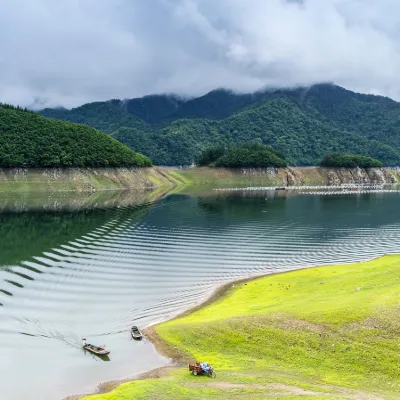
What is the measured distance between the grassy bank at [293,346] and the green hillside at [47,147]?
488 feet

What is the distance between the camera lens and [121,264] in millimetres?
51219

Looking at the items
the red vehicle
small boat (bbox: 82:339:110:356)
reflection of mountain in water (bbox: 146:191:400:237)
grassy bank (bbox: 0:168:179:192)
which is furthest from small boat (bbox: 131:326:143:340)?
grassy bank (bbox: 0:168:179:192)

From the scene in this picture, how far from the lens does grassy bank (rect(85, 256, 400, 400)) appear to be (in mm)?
21344

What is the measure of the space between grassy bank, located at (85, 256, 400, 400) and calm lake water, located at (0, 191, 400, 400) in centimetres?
310

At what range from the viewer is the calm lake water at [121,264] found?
90.4 feet

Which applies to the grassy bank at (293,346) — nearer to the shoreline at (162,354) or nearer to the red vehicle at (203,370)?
the shoreline at (162,354)

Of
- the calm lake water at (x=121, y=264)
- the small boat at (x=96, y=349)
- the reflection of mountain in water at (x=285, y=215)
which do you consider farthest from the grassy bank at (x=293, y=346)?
the reflection of mountain in water at (x=285, y=215)

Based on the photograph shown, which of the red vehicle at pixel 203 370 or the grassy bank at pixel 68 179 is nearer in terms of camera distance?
the red vehicle at pixel 203 370

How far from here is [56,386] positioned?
79.7 feet

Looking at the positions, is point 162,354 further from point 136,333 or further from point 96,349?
point 96,349

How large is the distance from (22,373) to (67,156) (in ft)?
520

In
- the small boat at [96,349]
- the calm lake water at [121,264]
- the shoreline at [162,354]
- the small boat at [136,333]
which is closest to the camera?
the shoreline at [162,354]

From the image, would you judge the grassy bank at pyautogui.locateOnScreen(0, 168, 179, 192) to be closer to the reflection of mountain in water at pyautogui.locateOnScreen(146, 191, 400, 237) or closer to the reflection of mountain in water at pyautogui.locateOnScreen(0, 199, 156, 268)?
the reflection of mountain in water at pyautogui.locateOnScreen(0, 199, 156, 268)

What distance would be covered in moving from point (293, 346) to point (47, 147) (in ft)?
550
